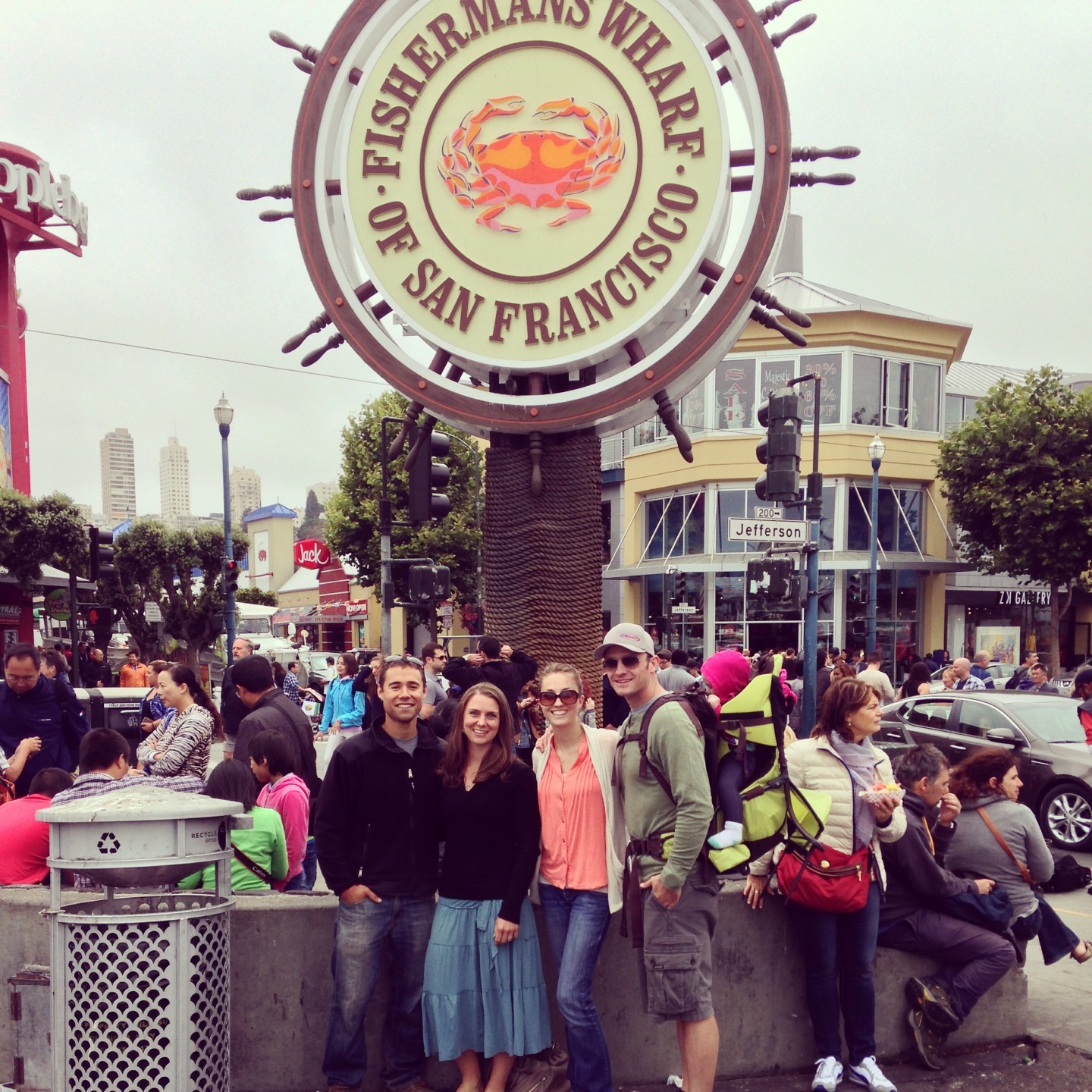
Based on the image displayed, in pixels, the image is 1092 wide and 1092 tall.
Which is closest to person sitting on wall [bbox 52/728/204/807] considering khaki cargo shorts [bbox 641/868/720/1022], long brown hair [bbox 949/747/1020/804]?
khaki cargo shorts [bbox 641/868/720/1022]

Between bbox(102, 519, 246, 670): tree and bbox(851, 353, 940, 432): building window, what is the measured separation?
61.3 feet

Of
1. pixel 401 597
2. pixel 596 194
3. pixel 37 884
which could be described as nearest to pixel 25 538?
pixel 401 597

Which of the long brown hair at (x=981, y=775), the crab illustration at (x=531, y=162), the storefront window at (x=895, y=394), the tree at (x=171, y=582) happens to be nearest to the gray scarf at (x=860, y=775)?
the long brown hair at (x=981, y=775)

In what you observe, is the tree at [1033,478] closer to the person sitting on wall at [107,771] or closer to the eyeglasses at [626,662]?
the eyeglasses at [626,662]

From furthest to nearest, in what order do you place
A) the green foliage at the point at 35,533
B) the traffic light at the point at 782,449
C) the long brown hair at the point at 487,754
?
the green foliage at the point at 35,533 → the traffic light at the point at 782,449 → the long brown hair at the point at 487,754

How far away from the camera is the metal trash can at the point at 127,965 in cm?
335

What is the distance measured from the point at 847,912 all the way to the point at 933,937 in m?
0.61

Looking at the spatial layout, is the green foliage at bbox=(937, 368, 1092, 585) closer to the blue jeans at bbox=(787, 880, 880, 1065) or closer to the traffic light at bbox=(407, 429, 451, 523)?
the traffic light at bbox=(407, 429, 451, 523)

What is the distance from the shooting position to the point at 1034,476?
28.5 m

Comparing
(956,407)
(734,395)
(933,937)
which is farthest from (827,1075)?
(956,407)

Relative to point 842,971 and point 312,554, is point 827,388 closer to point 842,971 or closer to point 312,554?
point 842,971

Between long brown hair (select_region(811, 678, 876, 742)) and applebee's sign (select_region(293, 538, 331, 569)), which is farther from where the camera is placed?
applebee's sign (select_region(293, 538, 331, 569))

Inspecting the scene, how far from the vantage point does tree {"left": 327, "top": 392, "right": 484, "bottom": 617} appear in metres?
36.3

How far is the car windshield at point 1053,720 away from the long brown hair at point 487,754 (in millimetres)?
8054
